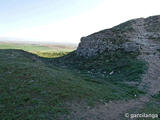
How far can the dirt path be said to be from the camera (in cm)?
650

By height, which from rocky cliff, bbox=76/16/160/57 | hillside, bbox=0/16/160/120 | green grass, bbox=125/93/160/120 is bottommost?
green grass, bbox=125/93/160/120

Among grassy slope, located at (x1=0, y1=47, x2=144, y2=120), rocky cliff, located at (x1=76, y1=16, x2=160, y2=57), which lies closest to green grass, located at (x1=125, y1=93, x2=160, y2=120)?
grassy slope, located at (x1=0, y1=47, x2=144, y2=120)

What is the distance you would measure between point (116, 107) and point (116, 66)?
1033 centimetres

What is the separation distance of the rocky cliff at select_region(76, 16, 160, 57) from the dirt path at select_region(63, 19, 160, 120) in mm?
1705

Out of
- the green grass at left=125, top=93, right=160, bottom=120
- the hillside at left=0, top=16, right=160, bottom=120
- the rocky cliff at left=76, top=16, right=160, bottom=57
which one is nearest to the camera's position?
the hillside at left=0, top=16, right=160, bottom=120

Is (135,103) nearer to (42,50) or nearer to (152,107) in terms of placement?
(152,107)

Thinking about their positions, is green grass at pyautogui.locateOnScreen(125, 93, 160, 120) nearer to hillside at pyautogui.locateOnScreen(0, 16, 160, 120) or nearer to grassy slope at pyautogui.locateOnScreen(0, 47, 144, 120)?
hillside at pyautogui.locateOnScreen(0, 16, 160, 120)

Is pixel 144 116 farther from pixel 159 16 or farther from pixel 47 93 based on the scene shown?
pixel 159 16

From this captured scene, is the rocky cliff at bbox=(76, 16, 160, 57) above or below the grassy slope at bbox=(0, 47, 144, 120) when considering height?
above

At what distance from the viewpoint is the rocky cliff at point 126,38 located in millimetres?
22247

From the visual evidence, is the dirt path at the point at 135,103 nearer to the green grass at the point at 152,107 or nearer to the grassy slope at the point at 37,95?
the green grass at the point at 152,107

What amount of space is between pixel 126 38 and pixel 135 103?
16.6 meters

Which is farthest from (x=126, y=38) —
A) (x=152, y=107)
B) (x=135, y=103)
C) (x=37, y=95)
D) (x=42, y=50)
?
(x=42, y=50)

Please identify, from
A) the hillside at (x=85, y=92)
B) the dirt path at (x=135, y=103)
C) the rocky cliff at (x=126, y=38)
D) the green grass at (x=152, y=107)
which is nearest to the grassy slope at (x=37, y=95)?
the hillside at (x=85, y=92)
